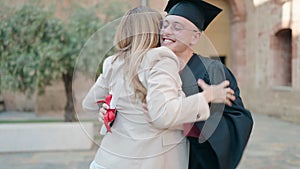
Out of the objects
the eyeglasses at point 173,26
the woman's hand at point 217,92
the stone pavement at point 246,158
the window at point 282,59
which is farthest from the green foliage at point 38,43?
the window at point 282,59

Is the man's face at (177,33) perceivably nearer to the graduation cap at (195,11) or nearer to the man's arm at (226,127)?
the graduation cap at (195,11)

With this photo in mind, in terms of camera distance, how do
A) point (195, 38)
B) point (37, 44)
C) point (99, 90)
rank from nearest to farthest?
point (195, 38), point (99, 90), point (37, 44)

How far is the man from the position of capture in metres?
1.21

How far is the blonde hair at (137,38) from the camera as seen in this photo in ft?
3.81

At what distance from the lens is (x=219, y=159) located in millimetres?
1258

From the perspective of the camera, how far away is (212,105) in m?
1.15

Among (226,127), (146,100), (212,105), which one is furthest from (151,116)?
(226,127)

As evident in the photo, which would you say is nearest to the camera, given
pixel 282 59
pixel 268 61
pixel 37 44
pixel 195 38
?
pixel 195 38

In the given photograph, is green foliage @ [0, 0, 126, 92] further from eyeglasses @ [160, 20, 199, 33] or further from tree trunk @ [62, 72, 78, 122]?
eyeglasses @ [160, 20, 199, 33]

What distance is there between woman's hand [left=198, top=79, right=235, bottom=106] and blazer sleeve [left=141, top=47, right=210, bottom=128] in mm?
33

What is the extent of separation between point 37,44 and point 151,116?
546cm

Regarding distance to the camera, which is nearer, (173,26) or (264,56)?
(173,26)

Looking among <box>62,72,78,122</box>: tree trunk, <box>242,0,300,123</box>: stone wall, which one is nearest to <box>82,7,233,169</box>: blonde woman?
<box>62,72,78,122</box>: tree trunk

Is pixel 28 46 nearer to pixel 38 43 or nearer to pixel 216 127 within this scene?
pixel 38 43
